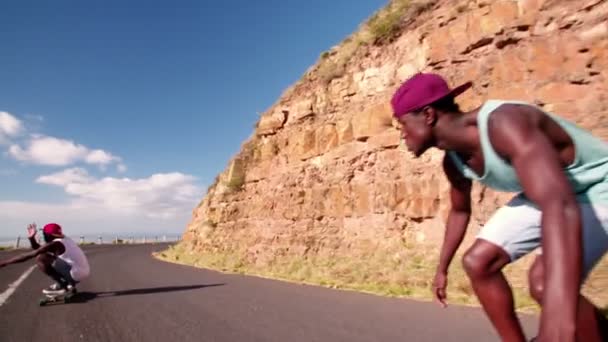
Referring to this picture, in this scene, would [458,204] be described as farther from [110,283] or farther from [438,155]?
[110,283]

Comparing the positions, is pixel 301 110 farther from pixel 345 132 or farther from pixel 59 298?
pixel 59 298

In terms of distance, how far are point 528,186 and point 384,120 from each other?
10099 mm

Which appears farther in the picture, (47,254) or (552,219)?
(47,254)

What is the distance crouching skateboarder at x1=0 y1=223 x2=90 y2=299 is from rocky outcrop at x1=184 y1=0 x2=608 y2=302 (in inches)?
234

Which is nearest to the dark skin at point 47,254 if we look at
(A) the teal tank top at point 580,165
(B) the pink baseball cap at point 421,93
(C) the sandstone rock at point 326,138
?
(B) the pink baseball cap at point 421,93

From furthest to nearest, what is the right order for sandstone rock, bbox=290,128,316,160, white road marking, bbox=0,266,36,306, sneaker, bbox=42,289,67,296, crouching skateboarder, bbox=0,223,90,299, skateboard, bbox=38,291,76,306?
sandstone rock, bbox=290,128,316,160 → crouching skateboarder, bbox=0,223,90,299 → white road marking, bbox=0,266,36,306 → sneaker, bbox=42,289,67,296 → skateboard, bbox=38,291,76,306

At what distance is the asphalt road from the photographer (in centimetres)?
435

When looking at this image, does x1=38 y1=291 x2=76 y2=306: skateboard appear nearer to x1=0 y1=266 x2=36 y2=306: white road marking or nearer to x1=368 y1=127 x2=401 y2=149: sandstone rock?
x1=0 y1=266 x2=36 y2=306: white road marking

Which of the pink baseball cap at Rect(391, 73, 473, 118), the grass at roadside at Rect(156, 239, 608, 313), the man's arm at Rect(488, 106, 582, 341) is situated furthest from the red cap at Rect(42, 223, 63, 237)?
A: the man's arm at Rect(488, 106, 582, 341)

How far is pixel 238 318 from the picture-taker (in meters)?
5.26

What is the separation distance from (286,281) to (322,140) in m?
5.28

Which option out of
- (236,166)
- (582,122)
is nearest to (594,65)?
(582,122)

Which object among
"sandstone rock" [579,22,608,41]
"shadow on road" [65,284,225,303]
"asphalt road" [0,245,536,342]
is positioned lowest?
"asphalt road" [0,245,536,342]

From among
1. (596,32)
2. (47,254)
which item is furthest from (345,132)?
(47,254)
